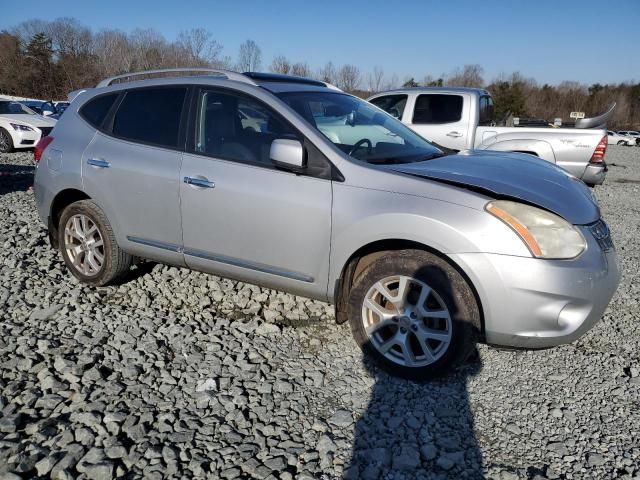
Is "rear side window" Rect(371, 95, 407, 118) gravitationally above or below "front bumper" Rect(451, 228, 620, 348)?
above

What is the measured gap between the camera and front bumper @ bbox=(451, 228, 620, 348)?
256 cm

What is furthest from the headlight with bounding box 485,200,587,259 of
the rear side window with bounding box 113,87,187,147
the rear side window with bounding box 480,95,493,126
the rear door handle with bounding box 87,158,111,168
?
the rear side window with bounding box 480,95,493,126

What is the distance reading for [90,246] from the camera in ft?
13.6

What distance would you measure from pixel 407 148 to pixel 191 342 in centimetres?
211

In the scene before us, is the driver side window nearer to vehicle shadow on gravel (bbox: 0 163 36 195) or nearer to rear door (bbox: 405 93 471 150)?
rear door (bbox: 405 93 471 150)

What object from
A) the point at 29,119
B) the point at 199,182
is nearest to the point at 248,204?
the point at 199,182

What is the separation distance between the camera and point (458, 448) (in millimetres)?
2422

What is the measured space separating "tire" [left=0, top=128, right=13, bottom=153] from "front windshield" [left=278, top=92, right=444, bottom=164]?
1240 cm

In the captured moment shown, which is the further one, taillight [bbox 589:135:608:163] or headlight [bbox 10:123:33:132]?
headlight [bbox 10:123:33:132]

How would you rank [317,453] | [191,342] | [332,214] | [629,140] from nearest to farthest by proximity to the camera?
[317,453]
[332,214]
[191,342]
[629,140]

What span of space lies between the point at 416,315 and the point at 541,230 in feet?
2.76

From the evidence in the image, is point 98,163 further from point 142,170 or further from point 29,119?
point 29,119

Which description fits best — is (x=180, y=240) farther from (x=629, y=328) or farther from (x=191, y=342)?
(x=629, y=328)

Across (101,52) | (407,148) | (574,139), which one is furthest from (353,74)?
(407,148)
